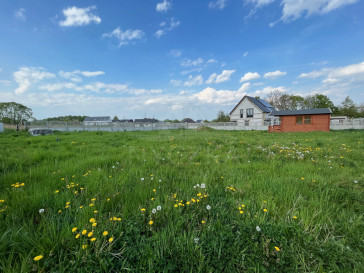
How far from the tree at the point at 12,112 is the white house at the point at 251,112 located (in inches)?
2313

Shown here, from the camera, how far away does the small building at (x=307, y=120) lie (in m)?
20.1

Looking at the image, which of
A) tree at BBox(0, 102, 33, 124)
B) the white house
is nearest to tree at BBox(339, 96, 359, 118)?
the white house

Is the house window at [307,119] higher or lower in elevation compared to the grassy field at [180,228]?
Result: higher

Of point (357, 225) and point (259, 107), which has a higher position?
point (259, 107)

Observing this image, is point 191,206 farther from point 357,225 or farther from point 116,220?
point 357,225

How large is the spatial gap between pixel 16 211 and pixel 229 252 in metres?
2.52

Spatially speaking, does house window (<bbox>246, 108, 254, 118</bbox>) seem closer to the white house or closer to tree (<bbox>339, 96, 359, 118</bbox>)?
the white house

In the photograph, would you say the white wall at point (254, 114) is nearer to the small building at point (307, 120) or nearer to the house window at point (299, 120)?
the small building at point (307, 120)

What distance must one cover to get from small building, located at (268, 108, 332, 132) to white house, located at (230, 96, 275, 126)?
10.7m

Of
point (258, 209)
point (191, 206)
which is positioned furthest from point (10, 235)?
point (258, 209)

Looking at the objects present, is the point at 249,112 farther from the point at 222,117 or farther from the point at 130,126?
the point at 130,126

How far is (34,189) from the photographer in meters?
2.30

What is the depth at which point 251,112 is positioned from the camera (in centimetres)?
3669

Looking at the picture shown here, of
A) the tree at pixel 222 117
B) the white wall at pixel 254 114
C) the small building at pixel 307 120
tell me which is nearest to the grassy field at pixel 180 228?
the small building at pixel 307 120
